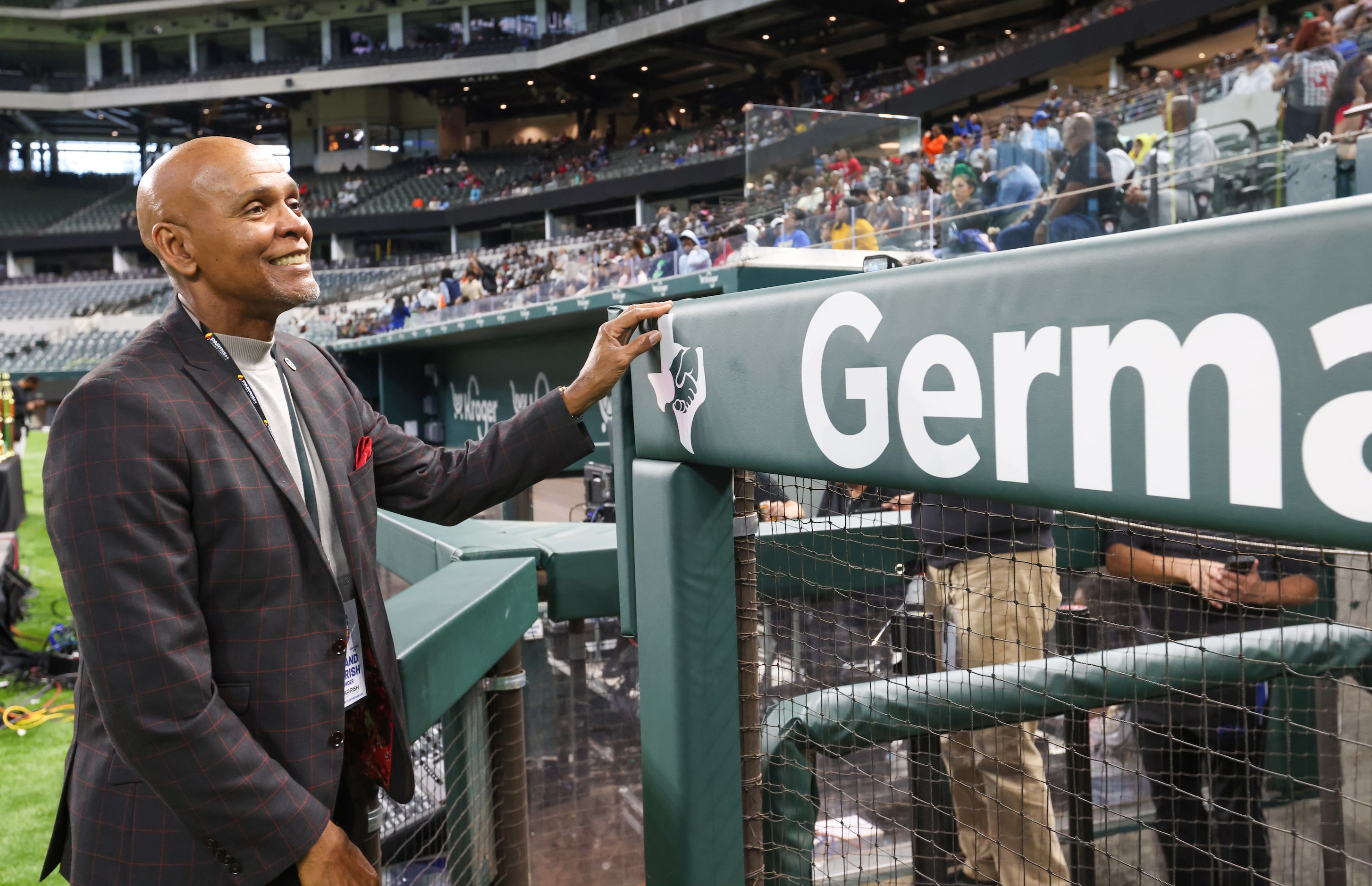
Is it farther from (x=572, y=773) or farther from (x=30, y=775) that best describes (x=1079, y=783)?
(x=30, y=775)

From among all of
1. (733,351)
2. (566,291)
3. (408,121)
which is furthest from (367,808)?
(408,121)

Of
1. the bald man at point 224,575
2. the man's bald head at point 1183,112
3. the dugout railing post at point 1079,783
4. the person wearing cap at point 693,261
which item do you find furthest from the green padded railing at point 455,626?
the man's bald head at point 1183,112

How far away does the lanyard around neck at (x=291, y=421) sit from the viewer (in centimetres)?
137

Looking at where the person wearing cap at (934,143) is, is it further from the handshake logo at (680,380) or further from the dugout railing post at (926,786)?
the handshake logo at (680,380)

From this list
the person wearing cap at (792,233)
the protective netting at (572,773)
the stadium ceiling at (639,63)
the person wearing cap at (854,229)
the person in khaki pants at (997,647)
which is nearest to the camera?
the person in khaki pants at (997,647)

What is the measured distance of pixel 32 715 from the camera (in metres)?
5.27

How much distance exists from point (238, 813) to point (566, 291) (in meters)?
7.55

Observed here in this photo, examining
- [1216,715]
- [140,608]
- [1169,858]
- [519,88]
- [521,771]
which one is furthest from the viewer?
[519,88]

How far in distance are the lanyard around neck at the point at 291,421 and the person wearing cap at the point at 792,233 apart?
17.5 feet

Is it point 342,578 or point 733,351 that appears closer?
point 733,351

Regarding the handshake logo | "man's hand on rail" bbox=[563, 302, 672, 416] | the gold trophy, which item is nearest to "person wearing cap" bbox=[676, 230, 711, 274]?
"man's hand on rail" bbox=[563, 302, 672, 416]

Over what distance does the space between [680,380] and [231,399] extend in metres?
0.61

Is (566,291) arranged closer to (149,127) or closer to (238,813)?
(238,813)

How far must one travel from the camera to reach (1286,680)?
7.50 ft
